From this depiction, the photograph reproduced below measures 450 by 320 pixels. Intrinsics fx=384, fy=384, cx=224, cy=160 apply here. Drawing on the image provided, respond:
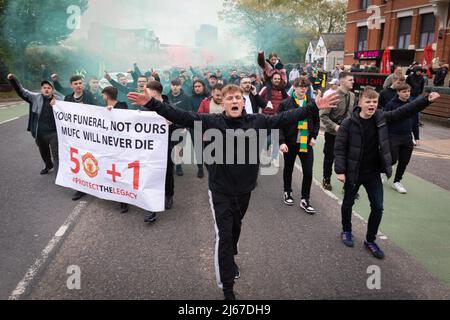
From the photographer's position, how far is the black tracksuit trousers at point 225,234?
3365mm

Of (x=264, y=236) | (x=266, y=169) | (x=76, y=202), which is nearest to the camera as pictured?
(x=264, y=236)

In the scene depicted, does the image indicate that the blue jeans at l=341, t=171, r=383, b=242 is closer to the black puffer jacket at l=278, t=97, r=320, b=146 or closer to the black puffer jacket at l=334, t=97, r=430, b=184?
the black puffer jacket at l=334, t=97, r=430, b=184

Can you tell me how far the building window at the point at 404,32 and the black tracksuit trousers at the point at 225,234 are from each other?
96.4ft

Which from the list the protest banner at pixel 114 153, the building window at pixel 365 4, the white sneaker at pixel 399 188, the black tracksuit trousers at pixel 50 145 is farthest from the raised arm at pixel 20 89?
the building window at pixel 365 4

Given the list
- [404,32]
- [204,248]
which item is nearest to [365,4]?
[404,32]

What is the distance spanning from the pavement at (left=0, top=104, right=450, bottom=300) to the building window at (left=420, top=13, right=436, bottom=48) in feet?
77.9

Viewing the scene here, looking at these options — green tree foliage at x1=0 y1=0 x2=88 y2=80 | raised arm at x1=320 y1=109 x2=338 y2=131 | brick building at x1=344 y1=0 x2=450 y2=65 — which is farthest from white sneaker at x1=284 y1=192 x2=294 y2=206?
green tree foliage at x1=0 y1=0 x2=88 y2=80

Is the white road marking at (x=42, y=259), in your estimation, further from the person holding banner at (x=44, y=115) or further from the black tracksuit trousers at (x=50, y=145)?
the person holding banner at (x=44, y=115)

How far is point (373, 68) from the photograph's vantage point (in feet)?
65.0

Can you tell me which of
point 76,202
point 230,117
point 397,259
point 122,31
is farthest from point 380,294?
point 122,31

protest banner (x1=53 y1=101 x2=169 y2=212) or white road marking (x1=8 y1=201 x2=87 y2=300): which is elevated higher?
protest banner (x1=53 y1=101 x2=169 y2=212)

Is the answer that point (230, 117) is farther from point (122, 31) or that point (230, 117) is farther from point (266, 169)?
point (122, 31)

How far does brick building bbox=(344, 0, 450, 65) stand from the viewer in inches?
938
